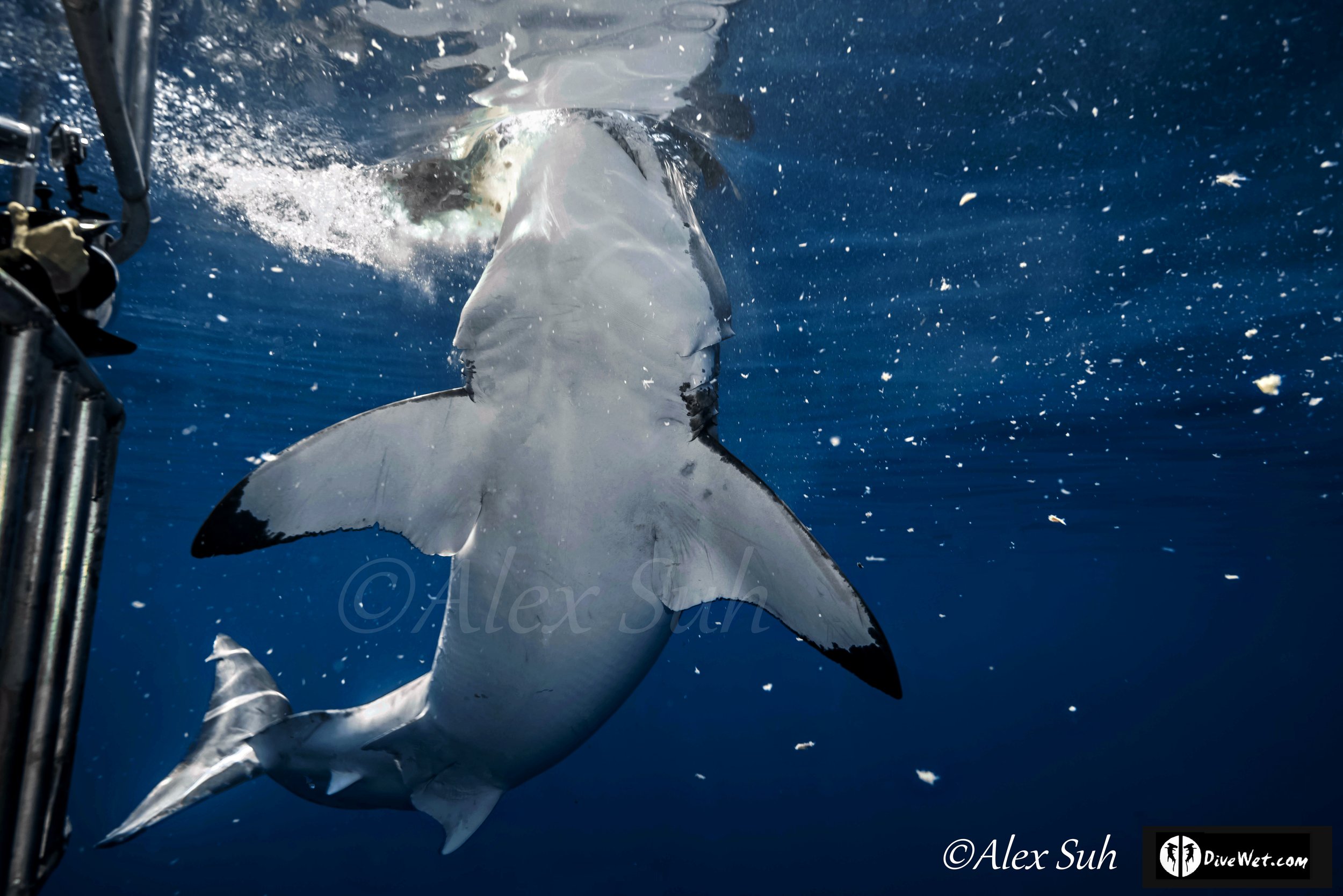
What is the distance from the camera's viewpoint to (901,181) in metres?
7.99

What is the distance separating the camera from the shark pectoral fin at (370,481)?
355cm

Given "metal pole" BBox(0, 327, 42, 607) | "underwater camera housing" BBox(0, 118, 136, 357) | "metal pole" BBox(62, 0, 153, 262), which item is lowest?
"metal pole" BBox(0, 327, 42, 607)

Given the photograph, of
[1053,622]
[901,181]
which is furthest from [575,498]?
[1053,622]

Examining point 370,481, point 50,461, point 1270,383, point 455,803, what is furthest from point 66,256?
point 1270,383

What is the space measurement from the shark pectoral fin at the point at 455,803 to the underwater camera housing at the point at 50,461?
3657mm

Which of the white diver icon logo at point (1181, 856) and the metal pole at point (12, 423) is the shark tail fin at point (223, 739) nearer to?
the metal pole at point (12, 423)

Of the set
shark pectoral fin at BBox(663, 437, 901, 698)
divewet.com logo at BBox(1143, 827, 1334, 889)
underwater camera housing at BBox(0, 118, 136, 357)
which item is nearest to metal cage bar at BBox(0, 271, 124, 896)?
underwater camera housing at BBox(0, 118, 136, 357)

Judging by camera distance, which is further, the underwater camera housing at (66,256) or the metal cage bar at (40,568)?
the underwater camera housing at (66,256)

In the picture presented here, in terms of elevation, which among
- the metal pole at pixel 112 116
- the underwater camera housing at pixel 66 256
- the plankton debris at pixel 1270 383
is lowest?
the underwater camera housing at pixel 66 256

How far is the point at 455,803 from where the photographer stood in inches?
220

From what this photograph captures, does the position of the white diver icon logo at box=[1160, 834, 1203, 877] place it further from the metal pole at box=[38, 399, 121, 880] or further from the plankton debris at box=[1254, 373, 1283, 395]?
the metal pole at box=[38, 399, 121, 880]

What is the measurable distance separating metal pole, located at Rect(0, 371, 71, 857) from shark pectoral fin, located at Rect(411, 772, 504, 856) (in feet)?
13.4

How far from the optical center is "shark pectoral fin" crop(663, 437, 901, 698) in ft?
11.3

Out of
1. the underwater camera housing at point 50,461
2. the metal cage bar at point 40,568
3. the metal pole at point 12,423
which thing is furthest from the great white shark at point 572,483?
the metal pole at point 12,423
